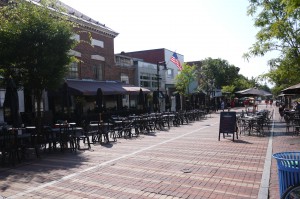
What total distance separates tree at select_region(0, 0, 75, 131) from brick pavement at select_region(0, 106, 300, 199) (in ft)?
10.9

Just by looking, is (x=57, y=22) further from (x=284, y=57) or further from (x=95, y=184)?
(x=284, y=57)

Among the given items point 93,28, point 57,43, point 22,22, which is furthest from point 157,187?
point 93,28

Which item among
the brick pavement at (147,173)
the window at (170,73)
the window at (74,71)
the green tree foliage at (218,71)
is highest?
the green tree foliage at (218,71)

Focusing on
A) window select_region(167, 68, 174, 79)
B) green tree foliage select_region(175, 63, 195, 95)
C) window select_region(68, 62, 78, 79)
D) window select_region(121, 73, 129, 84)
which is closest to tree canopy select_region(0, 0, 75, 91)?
window select_region(68, 62, 78, 79)

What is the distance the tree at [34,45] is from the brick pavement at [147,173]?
333 cm

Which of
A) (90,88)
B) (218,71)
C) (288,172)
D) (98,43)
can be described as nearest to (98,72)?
(98,43)

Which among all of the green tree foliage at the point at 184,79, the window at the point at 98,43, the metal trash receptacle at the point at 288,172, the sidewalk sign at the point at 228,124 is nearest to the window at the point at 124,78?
the window at the point at 98,43

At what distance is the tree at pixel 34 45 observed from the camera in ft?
37.2

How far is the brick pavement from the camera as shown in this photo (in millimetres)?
5971

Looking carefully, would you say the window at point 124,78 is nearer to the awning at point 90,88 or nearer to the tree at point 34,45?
the awning at point 90,88

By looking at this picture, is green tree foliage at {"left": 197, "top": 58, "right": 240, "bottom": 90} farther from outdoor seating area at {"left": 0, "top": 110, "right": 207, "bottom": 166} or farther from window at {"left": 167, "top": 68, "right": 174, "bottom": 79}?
outdoor seating area at {"left": 0, "top": 110, "right": 207, "bottom": 166}

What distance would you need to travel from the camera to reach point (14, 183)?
22.4 ft

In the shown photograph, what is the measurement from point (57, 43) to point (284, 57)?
505 inches

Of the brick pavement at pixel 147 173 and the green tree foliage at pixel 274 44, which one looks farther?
the green tree foliage at pixel 274 44
